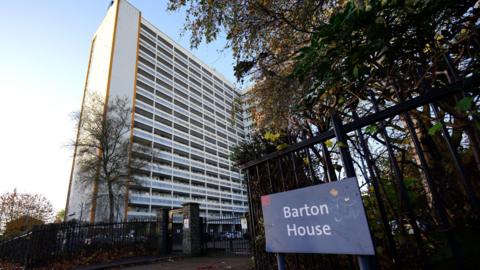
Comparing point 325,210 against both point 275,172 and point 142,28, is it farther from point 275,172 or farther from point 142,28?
point 142,28

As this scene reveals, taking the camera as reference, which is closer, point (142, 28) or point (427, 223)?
point (427, 223)

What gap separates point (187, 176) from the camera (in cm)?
5712

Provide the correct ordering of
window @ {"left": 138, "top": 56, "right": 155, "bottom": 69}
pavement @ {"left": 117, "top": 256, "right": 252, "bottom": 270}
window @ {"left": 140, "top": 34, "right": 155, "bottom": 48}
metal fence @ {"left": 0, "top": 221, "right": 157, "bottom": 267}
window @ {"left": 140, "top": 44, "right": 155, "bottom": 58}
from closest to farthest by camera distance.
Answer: pavement @ {"left": 117, "top": 256, "right": 252, "bottom": 270} → metal fence @ {"left": 0, "top": 221, "right": 157, "bottom": 267} → window @ {"left": 138, "top": 56, "right": 155, "bottom": 69} → window @ {"left": 140, "top": 44, "right": 155, "bottom": 58} → window @ {"left": 140, "top": 34, "right": 155, "bottom": 48}

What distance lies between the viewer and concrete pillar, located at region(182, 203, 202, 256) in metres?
11.5

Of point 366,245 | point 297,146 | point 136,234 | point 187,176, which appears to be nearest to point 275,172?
point 297,146

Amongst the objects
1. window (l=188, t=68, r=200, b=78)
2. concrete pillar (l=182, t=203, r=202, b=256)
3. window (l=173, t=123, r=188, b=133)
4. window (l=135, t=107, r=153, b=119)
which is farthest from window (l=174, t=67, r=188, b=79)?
concrete pillar (l=182, t=203, r=202, b=256)

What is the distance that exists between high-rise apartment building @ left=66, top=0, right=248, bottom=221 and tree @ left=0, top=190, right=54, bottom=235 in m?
3.77

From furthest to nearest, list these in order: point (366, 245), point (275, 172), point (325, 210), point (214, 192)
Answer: point (214, 192)
point (275, 172)
point (325, 210)
point (366, 245)

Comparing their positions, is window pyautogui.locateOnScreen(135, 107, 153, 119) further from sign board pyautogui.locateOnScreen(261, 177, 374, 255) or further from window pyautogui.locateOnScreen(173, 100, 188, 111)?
sign board pyautogui.locateOnScreen(261, 177, 374, 255)

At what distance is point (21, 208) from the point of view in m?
37.7

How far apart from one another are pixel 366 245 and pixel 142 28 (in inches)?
2624

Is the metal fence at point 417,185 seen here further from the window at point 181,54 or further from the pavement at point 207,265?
the window at point 181,54

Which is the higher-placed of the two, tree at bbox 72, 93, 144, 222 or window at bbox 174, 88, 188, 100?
window at bbox 174, 88, 188, 100

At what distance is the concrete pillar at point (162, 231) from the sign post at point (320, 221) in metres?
12.7
